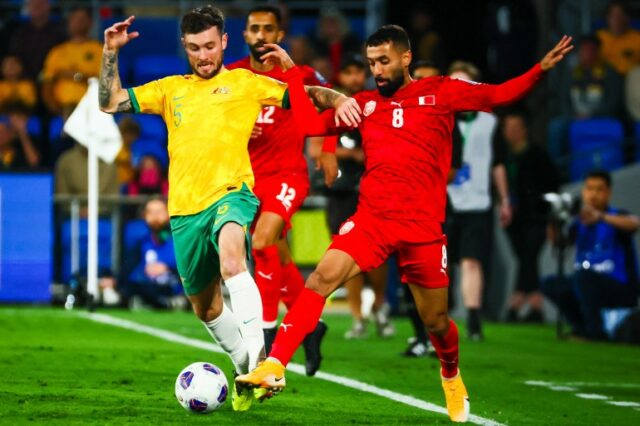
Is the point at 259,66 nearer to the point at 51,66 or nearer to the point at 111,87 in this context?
the point at 111,87

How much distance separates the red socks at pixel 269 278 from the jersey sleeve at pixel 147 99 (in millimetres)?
1817

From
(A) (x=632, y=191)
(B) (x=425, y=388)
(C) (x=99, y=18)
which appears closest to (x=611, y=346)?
(A) (x=632, y=191)

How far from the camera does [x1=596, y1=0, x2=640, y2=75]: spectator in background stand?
19453 mm

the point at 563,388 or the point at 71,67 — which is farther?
the point at 71,67

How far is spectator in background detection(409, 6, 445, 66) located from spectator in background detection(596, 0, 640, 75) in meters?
2.21

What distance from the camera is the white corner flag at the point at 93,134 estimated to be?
17.0m

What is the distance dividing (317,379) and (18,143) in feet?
33.5

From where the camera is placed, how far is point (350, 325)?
16.0 metres

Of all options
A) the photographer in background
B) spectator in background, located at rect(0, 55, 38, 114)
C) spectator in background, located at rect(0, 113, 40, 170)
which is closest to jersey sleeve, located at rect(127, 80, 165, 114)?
the photographer in background

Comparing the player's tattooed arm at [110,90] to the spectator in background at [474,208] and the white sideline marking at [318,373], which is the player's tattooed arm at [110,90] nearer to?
the white sideline marking at [318,373]

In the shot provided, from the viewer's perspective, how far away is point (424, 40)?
20812 mm

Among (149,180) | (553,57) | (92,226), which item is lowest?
(92,226)

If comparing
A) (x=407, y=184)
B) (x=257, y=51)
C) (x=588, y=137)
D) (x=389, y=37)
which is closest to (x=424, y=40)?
(x=588, y=137)

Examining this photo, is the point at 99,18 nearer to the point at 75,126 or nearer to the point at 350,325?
the point at 75,126
